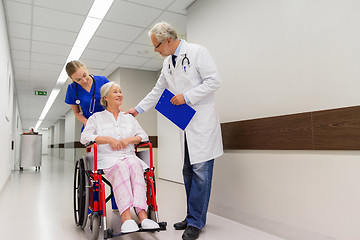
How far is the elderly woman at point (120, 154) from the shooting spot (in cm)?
191

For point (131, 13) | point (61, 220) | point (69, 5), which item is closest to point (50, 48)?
point (69, 5)

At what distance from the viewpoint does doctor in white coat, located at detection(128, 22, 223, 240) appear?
85.0 inches

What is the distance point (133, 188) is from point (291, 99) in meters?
1.38

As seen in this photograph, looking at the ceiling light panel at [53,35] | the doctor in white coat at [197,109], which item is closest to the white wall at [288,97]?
the doctor in white coat at [197,109]

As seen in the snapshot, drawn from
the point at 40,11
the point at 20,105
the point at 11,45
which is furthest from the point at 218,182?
the point at 20,105

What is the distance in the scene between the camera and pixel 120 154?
2.20 metres

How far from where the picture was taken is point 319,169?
73.2 inches

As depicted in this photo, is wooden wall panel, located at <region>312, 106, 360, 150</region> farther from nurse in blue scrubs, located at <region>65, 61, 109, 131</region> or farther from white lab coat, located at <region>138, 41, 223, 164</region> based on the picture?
nurse in blue scrubs, located at <region>65, 61, 109, 131</region>

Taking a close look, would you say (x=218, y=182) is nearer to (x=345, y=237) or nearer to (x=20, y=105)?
(x=345, y=237)

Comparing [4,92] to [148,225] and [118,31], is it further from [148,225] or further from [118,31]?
[148,225]

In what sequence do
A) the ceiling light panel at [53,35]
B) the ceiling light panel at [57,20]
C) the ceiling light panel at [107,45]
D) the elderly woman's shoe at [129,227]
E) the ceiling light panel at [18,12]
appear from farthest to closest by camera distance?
the ceiling light panel at [107,45] < the ceiling light panel at [53,35] < the ceiling light panel at [57,20] < the ceiling light panel at [18,12] < the elderly woman's shoe at [129,227]

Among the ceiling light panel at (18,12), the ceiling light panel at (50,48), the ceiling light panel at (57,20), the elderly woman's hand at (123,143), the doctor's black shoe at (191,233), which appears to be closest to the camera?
the doctor's black shoe at (191,233)

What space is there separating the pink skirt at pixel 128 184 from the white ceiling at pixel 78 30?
8.23ft

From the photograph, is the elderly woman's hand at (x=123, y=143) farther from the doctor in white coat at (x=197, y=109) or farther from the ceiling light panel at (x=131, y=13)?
the ceiling light panel at (x=131, y=13)
